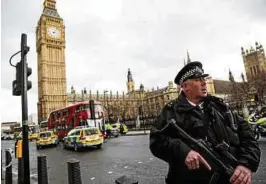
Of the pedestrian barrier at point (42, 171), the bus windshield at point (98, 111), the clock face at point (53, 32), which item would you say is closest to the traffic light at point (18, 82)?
the pedestrian barrier at point (42, 171)

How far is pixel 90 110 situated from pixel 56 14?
228 feet

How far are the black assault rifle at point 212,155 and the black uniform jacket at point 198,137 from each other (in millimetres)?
47

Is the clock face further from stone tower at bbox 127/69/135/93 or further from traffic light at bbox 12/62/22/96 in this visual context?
traffic light at bbox 12/62/22/96

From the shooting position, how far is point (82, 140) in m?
14.9

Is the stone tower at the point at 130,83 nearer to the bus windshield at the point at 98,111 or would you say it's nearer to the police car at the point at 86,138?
the bus windshield at the point at 98,111

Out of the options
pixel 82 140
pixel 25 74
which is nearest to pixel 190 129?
pixel 25 74

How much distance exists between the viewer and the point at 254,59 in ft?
250

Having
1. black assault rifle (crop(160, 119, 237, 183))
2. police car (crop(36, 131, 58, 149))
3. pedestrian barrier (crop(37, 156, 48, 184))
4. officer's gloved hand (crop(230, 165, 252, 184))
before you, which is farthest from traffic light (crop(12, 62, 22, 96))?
police car (crop(36, 131, 58, 149))

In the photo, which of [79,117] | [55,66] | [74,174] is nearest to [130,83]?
[55,66]

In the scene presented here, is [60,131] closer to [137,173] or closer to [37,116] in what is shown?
[137,173]

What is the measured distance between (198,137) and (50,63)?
260 ft

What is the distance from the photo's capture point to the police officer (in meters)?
1.78

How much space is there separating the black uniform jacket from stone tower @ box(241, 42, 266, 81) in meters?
78.2

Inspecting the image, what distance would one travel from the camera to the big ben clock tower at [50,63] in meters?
74.4
